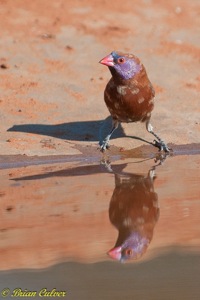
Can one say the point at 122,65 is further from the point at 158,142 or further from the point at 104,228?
the point at 104,228

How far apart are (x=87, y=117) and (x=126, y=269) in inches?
249

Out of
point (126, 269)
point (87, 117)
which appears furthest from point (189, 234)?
point (87, 117)

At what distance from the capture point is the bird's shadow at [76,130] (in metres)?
11.9

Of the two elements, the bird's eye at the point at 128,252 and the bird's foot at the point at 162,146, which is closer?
the bird's eye at the point at 128,252

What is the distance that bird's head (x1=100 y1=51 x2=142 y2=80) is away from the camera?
11.1m

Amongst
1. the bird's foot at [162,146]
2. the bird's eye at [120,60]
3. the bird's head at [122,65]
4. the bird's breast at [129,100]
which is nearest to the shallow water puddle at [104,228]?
the bird's foot at [162,146]

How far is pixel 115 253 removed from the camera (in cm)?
668

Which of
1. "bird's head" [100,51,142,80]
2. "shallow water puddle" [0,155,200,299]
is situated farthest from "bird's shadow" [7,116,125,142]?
"shallow water puddle" [0,155,200,299]

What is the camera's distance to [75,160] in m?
11.1

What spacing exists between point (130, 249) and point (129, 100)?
462 centimetres

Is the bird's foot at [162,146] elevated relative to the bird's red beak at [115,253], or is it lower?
lower

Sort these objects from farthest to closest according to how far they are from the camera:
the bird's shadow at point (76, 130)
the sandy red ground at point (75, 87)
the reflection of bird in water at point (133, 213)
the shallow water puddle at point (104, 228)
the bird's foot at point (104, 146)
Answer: the bird's shadow at point (76, 130) → the bird's foot at point (104, 146) → the sandy red ground at point (75, 87) → the reflection of bird in water at point (133, 213) → the shallow water puddle at point (104, 228)

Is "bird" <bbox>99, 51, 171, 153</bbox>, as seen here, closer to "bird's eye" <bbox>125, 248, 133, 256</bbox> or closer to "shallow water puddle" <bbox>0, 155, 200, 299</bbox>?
"shallow water puddle" <bbox>0, 155, 200, 299</bbox>

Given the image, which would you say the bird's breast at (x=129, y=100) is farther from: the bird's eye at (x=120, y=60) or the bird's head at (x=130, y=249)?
the bird's head at (x=130, y=249)
